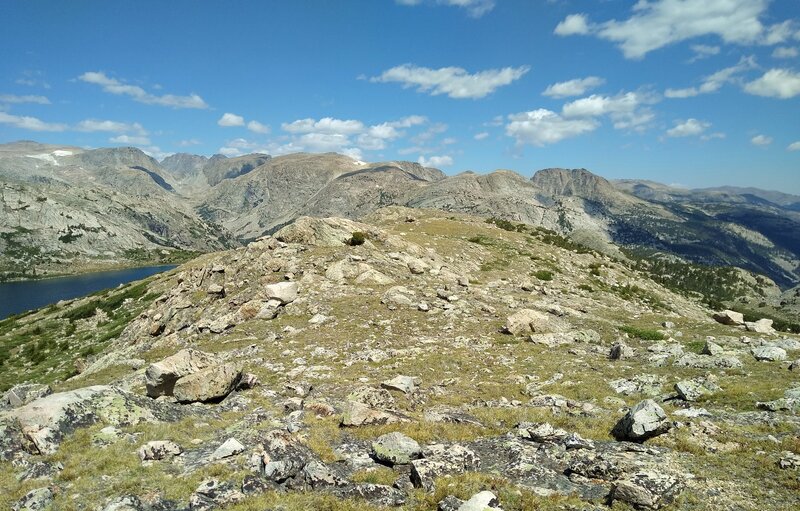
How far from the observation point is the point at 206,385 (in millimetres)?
17234

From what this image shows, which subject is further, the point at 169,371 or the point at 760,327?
the point at 760,327

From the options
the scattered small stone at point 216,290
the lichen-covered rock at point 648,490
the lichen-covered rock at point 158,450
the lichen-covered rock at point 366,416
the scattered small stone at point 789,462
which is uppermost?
the scattered small stone at point 216,290

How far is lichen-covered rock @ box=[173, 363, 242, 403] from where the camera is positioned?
17.0 m

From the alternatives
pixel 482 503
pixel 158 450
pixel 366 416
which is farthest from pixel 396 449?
pixel 158 450

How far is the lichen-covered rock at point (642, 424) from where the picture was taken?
12.4 meters

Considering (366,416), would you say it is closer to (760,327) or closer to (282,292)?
(282,292)

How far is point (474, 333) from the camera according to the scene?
2659cm

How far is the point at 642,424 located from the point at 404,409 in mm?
8201

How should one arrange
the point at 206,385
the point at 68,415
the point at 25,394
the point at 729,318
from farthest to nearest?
1. the point at 729,318
2. the point at 25,394
3. the point at 206,385
4. the point at 68,415

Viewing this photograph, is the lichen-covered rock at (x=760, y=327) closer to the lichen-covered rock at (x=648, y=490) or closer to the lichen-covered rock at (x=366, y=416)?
the lichen-covered rock at (x=648, y=490)

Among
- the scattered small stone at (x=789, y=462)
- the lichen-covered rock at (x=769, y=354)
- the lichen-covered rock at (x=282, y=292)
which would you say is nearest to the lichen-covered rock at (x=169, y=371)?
the lichen-covered rock at (x=282, y=292)

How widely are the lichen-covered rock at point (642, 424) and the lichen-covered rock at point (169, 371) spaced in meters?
16.5

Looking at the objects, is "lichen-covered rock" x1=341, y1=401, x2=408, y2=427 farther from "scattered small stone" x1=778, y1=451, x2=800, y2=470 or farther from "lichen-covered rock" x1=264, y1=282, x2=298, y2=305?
"lichen-covered rock" x1=264, y1=282, x2=298, y2=305

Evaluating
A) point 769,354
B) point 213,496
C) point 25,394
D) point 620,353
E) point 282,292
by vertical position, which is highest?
point 282,292
